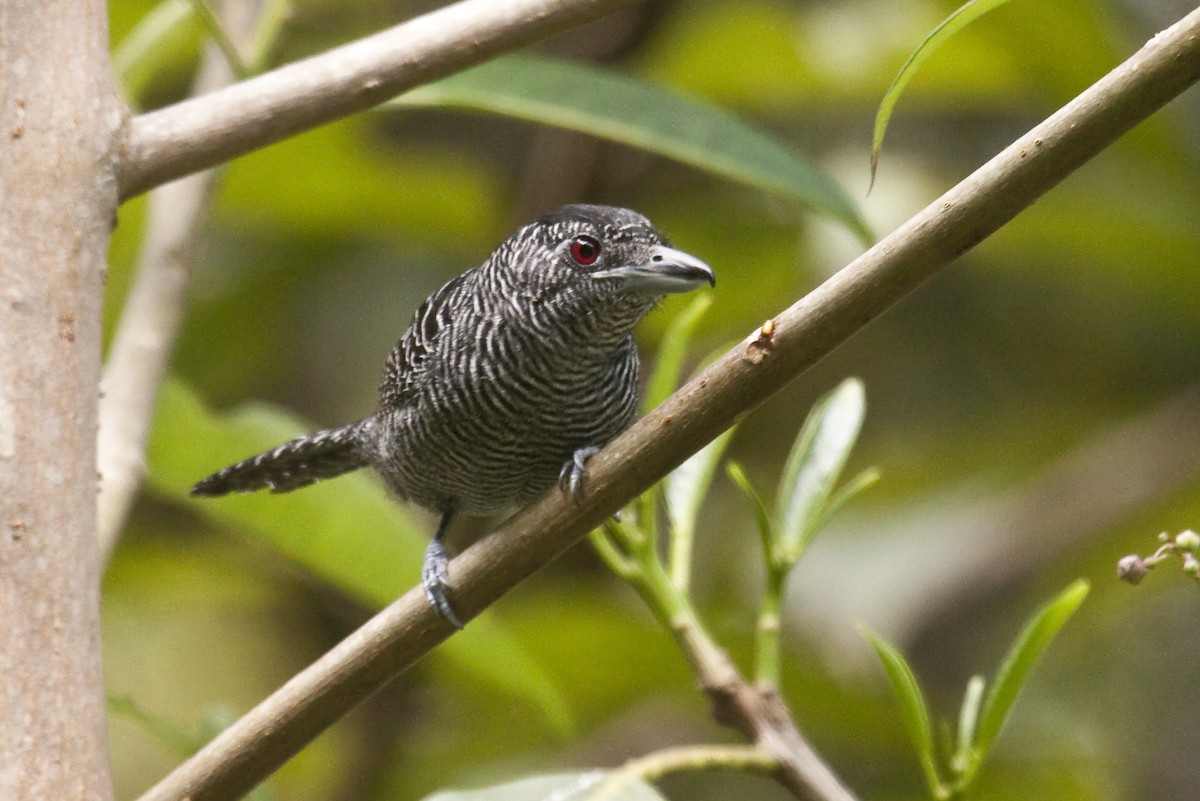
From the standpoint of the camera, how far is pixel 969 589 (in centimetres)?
383

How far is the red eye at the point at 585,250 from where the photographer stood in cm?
210

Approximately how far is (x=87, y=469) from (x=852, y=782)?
2.77m

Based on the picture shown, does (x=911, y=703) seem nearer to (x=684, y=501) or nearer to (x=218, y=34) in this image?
(x=684, y=501)

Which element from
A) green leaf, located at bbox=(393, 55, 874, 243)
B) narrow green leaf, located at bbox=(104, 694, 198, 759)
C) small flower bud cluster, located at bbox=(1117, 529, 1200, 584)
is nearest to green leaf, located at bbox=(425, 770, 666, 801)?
narrow green leaf, located at bbox=(104, 694, 198, 759)

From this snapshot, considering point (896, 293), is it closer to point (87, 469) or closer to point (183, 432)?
point (87, 469)

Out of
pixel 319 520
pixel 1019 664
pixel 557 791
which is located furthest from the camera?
pixel 319 520

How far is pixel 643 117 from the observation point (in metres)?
2.44

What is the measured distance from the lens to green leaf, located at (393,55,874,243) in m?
2.32

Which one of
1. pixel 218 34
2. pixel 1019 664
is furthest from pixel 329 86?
pixel 1019 664

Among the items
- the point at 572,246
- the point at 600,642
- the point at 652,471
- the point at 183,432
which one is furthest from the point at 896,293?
the point at 600,642

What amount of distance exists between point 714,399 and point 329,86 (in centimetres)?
75

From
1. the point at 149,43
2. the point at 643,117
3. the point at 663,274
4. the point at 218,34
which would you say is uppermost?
the point at 149,43

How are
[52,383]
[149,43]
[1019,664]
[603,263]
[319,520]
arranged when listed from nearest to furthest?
[52,383] → [1019,664] → [603,263] → [319,520] → [149,43]

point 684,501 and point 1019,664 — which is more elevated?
point 684,501
